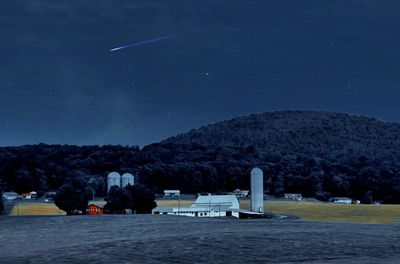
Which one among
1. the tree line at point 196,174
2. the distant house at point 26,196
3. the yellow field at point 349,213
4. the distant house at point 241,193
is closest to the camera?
the yellow field at point 349,213

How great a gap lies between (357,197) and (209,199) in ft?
181

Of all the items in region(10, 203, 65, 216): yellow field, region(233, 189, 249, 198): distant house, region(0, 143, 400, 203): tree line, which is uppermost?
region(0, 143, 400, 203): tree line

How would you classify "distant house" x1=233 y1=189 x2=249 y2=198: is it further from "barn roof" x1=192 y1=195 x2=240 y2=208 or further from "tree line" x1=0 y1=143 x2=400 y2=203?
"barn roof" x1=192 y1=195 x2=240 y2=208

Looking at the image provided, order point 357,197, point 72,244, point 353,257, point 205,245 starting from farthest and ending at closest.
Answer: point 357,197, point 72,244, point 205,245, point 353,257

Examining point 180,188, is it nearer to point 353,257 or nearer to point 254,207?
point 254,207

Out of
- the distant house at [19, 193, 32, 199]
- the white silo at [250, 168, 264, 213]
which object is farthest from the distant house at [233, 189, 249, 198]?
the white silo at [250, 168, 264, 213]

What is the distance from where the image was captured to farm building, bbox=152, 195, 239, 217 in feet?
292

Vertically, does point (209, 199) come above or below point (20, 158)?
below

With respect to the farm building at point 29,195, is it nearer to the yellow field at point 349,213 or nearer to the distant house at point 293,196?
the distant house at point 293,196

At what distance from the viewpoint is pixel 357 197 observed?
143625 millimetres

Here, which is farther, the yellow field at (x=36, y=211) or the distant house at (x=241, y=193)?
the distant house at (x=241, y=193)

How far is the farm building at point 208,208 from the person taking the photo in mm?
89125

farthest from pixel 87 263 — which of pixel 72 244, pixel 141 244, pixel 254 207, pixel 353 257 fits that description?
pixel 254 207

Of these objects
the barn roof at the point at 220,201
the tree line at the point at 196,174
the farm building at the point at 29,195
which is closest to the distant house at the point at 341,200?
the tree line at the point at 196,174
